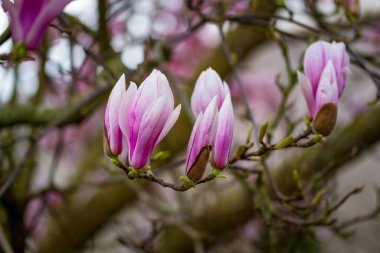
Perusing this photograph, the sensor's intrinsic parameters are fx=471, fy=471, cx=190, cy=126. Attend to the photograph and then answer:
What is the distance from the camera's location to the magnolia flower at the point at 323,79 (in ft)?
1.93

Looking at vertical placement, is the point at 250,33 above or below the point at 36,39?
below

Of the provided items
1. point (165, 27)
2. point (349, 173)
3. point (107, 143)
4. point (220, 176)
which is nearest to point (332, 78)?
point (220, 176)

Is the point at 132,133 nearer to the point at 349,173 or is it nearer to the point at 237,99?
the point at 237,99

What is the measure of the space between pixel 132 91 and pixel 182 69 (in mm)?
2365

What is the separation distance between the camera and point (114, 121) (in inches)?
21.0

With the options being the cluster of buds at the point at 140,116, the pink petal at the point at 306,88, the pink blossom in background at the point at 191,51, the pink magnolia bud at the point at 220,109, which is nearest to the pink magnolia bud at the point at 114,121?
the cluster of buds at the point at 140,116

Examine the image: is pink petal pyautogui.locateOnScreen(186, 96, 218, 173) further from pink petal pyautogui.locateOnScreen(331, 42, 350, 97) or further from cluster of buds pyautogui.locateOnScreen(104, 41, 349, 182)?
pink petal pyautogui.locateOnScreen(331, 42, 350, 97)

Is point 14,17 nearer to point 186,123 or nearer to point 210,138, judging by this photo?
point 210,138

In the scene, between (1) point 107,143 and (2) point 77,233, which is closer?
(1) point 107,143

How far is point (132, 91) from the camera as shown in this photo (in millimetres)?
520

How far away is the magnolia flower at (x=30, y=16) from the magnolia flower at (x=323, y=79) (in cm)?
31

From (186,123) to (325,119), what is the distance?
1.61 meters

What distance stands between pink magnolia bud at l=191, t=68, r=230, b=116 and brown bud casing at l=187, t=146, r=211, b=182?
0.30ft

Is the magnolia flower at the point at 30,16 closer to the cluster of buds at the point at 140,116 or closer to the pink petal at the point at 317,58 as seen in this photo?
the cluster of buds at the point at 140,116
